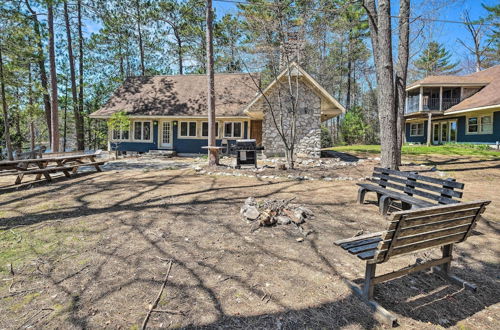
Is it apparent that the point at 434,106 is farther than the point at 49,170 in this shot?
Yes

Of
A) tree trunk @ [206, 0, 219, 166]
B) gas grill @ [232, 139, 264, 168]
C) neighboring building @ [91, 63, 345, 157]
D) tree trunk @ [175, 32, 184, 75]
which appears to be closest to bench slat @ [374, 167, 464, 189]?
gas grill @ [232, 139, 264, 168]

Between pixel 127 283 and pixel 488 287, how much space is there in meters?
3.68

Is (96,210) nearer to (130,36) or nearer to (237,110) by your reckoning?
(237,110)

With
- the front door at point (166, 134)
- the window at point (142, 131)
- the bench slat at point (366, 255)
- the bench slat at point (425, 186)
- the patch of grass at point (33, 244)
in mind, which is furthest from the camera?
the window at point (142, 131)

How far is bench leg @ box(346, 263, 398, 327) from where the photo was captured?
7.12 feet

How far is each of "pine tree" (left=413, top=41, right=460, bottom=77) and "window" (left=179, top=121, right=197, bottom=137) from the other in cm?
3202

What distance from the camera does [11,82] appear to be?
1189 centimetres

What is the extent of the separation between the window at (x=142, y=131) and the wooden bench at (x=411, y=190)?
16.6 metres

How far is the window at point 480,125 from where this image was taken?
1892cm

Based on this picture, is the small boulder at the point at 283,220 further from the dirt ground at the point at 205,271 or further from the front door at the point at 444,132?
the front door at the point at 444,132

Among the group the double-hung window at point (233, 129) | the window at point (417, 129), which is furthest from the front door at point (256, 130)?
the window at point (417, 129)

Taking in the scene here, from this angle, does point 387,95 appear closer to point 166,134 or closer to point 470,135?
point 166,134

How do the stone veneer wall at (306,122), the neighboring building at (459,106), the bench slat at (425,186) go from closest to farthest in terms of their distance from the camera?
the bench slat at (425,186), the stone veneer wall at (306,122), the neighboring building at (459,106)

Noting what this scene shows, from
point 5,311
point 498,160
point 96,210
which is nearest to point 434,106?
point 498,160
